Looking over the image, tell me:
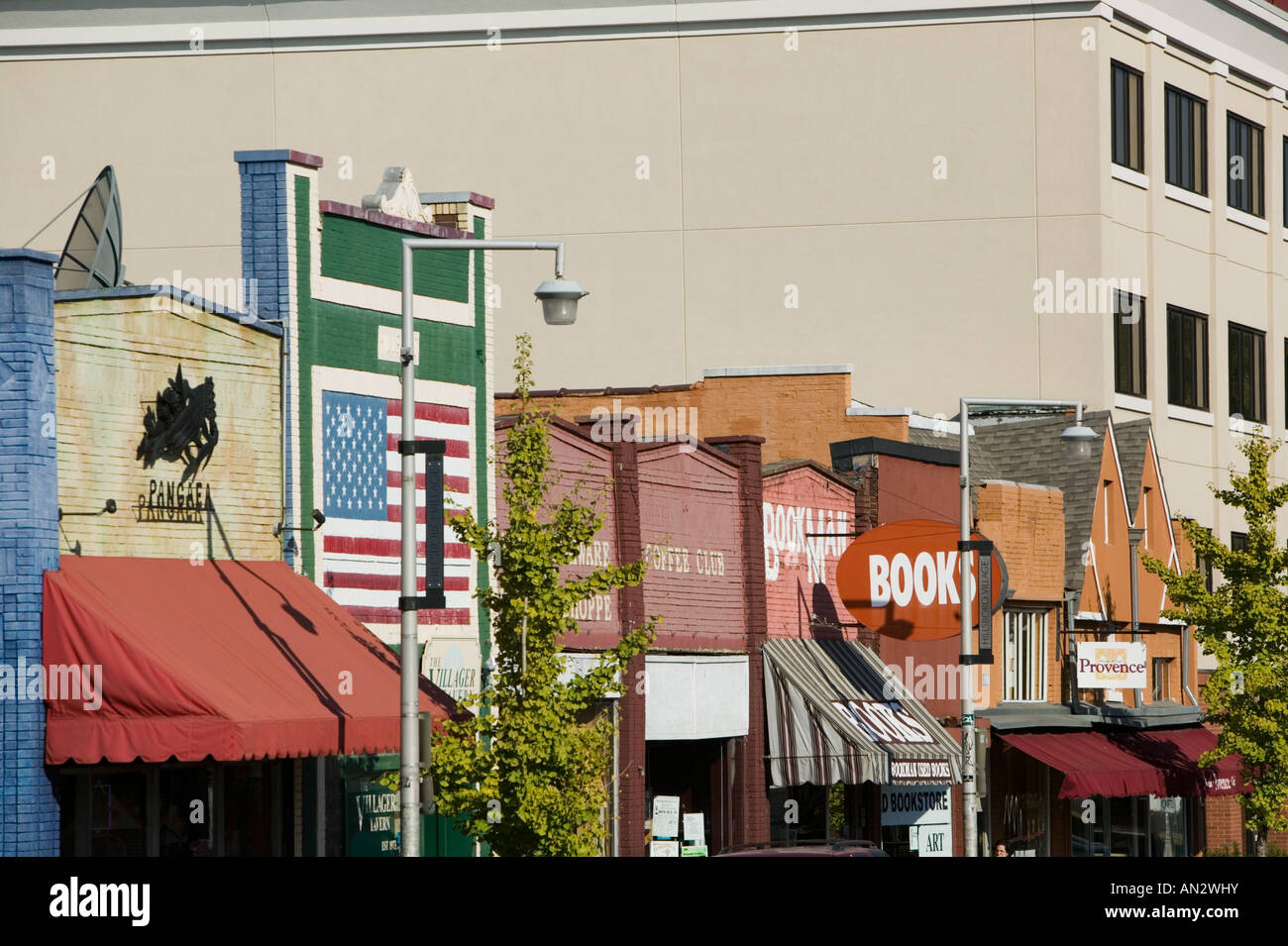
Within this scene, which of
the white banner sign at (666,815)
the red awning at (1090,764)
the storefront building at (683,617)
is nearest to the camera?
the storefront building at (683,617)

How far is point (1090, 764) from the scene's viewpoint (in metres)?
37.9

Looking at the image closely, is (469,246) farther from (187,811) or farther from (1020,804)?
(1020,804)

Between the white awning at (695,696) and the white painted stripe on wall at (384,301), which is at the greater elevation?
the white painted stripe on wall at (384,301)

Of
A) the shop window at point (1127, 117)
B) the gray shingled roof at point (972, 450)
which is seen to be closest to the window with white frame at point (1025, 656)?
the gray shingled roof at point (972, 450)

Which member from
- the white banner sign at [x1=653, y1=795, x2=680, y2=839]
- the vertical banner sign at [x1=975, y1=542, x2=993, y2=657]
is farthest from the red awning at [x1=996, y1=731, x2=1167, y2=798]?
the white banner sign at [x1=653, y1=795, x2=680, y2=839]

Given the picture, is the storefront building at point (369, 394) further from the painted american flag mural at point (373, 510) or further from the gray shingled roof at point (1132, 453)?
the gray shingled roof at point (1132, 453)

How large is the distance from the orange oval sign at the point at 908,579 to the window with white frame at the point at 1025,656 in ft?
14.3

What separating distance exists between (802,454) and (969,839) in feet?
31.7

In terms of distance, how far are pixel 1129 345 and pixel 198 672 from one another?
33.4 metres

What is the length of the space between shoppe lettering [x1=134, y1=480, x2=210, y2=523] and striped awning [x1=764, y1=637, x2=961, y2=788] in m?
12.0

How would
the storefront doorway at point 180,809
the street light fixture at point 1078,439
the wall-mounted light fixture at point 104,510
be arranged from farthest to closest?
1. the street light fixture at point 1078,439
2. the storefront doorway at point 180,809
3. the wall-mounted light fixture at point 104,510

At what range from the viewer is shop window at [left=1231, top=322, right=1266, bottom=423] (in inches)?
2089

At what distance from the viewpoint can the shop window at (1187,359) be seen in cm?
5034

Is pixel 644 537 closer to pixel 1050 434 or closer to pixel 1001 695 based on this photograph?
pixel 1001 695
